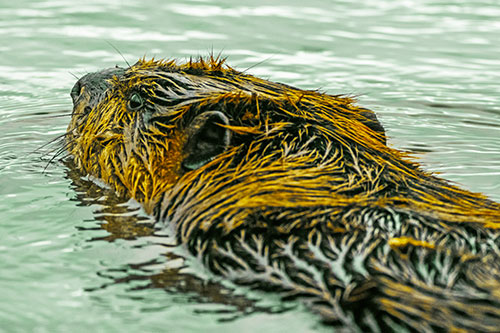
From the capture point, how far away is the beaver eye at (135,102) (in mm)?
4141

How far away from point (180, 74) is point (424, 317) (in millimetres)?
1974

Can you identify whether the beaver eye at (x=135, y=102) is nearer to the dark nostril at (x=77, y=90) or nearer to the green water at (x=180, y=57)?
the green water at (x=180, y=57)

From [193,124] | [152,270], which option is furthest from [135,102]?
[152,270]

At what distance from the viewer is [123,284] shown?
3.27 m

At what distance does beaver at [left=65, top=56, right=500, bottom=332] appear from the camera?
288 cm

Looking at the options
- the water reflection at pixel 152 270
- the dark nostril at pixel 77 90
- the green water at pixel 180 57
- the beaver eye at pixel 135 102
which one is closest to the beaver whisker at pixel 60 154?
the green water at pixel 180 57

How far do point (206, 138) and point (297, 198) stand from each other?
0.61 metres

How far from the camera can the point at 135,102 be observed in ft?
13.7

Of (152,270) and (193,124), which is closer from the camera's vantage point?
(152,270)

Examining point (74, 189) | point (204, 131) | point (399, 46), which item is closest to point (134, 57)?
point (399, 46)

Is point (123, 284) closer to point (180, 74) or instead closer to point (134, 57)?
point (180, 74)

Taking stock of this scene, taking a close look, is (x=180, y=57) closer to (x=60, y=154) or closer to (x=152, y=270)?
(x=60, y=154)

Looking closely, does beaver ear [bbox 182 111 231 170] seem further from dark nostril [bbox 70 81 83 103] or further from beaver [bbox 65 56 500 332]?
dark nostril [bbox 70 81 83 103]

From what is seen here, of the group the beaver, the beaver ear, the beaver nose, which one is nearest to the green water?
the beaver
